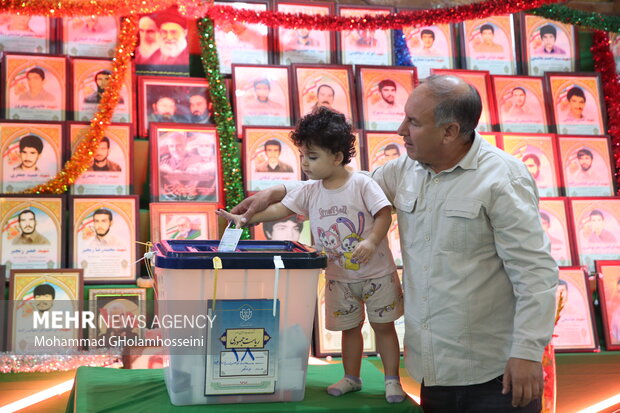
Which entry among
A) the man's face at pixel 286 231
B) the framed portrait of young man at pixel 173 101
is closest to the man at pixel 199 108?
the framed portrait of young man at pixel 173 101

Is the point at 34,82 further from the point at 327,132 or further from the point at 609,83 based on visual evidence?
the point at 609,83

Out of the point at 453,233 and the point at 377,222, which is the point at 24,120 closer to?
the point at 377,222

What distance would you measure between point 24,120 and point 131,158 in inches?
20.6

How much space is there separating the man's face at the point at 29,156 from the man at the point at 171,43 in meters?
0.75

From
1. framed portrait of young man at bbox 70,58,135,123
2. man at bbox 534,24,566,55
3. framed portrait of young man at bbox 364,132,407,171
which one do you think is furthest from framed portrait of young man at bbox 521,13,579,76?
framed portrait of young man at bbox 70,58,135,123

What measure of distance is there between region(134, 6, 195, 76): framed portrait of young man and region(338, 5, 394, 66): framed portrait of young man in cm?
87

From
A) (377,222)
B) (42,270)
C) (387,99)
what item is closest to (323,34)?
(387,99)

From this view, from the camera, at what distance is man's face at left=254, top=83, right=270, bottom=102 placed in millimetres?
3564

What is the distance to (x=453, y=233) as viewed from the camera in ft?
5.06

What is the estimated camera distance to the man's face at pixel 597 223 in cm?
364

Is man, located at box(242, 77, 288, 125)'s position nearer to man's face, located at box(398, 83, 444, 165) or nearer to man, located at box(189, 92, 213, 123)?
man, located at box(189, 92, 213, 123)

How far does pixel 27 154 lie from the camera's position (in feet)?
10.5

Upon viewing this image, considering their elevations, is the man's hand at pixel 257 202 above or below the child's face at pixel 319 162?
below

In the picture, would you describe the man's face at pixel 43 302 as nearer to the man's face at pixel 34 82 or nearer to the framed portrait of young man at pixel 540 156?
the man's face at pixel 34 82
